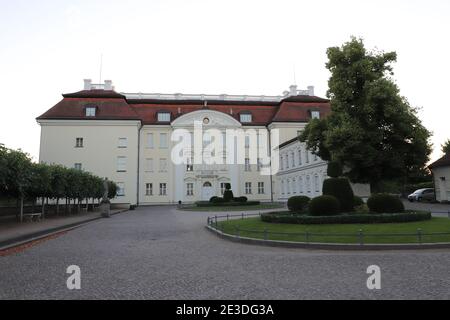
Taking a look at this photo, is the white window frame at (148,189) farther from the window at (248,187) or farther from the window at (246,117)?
the window at (246,117)

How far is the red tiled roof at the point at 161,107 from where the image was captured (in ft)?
174

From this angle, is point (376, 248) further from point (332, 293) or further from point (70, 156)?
point (70, 156)

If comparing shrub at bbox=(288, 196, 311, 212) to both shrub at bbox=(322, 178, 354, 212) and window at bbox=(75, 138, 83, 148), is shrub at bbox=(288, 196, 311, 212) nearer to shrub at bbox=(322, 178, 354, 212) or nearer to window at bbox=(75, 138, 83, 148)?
shrub at bbox=(322, 178, 354, 212)

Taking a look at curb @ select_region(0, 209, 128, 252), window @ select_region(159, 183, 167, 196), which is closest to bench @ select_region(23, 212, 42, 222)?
curb @ select_region(0, 209, 128, 252)

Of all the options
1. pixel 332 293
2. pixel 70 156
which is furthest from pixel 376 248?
pixel 70 156

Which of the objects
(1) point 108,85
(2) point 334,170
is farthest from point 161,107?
(2) point 334,170

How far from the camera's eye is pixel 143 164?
56438 millimetres

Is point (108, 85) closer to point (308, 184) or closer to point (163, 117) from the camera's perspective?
point (163, 117)

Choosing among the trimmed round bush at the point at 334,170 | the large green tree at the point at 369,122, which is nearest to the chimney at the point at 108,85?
the large green tree at the point at 369,122

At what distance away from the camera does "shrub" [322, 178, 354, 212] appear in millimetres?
20531

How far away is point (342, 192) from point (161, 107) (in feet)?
143

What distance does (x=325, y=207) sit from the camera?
1811 centimetres
